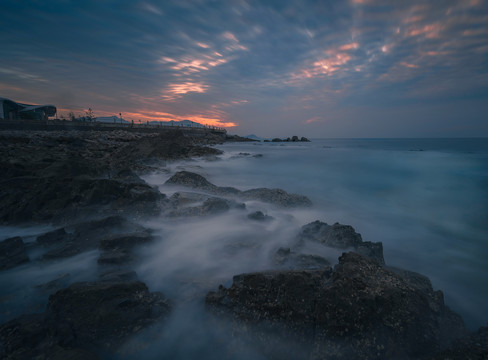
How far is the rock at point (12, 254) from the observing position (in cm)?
362

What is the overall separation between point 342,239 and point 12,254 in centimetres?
560

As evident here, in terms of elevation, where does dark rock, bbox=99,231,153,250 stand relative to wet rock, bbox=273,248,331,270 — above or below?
above

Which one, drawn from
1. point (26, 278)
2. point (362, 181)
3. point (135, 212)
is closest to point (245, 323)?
point (26, 278)

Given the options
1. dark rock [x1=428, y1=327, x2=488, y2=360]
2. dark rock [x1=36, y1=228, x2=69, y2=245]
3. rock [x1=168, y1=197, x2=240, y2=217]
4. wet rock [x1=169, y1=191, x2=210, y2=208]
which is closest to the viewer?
dark rock [x1=428, y1=327, x2=488, y2=360]

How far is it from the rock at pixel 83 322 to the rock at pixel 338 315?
2.96 feet

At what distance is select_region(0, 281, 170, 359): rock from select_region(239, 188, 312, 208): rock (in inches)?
187

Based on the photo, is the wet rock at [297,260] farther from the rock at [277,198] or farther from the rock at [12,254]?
the rock at [12,254]

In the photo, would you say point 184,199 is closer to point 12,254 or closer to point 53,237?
point 53,237

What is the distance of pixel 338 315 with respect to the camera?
8.00ft

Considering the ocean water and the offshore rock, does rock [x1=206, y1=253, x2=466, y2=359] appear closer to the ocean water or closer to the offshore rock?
the ocean water

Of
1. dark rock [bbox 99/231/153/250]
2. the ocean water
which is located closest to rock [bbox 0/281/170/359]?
dark rock [bbox 99/231/153/250]

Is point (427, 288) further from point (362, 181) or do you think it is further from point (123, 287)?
point (362, 181)

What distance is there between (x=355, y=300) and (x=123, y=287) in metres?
A: 2.62

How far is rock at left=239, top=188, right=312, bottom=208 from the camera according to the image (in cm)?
704
